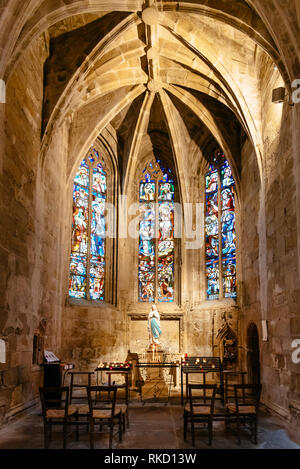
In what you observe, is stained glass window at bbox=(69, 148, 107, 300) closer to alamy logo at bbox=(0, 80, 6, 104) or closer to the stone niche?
the stone niche

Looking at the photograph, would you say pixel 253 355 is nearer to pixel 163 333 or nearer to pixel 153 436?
pixel 163 333

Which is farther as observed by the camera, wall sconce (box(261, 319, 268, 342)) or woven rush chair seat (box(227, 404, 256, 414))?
wall sconce (box(261, 319, 268, 342))

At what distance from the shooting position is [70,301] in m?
13.3

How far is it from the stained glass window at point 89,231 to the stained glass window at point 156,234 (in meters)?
1.54

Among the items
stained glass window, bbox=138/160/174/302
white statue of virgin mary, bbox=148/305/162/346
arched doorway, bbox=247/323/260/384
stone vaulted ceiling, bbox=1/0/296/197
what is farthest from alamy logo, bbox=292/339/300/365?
stained glass window, bbox=138/160/174/302

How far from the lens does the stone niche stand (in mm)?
14555

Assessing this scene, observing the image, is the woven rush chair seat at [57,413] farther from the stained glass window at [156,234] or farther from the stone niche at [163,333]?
the stained glass window at [156,234]

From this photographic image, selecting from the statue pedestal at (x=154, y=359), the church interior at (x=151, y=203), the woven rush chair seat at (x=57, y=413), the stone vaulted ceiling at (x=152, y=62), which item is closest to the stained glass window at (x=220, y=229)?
the church interior at (x=151, y=203)

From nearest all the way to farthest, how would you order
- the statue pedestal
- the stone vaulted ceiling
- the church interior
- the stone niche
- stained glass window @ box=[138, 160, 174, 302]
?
the church interior, the stone vaulted ceiling, the statue pedestal, the stone niche, stained glass window @ box=[138, 160, 174, 302]

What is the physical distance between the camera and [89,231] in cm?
1470

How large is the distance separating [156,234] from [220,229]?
245 cm

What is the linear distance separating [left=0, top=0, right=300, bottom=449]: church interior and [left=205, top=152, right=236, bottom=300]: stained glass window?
1.9 inches

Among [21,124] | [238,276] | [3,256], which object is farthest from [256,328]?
[21,124]

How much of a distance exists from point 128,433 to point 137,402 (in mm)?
3232
